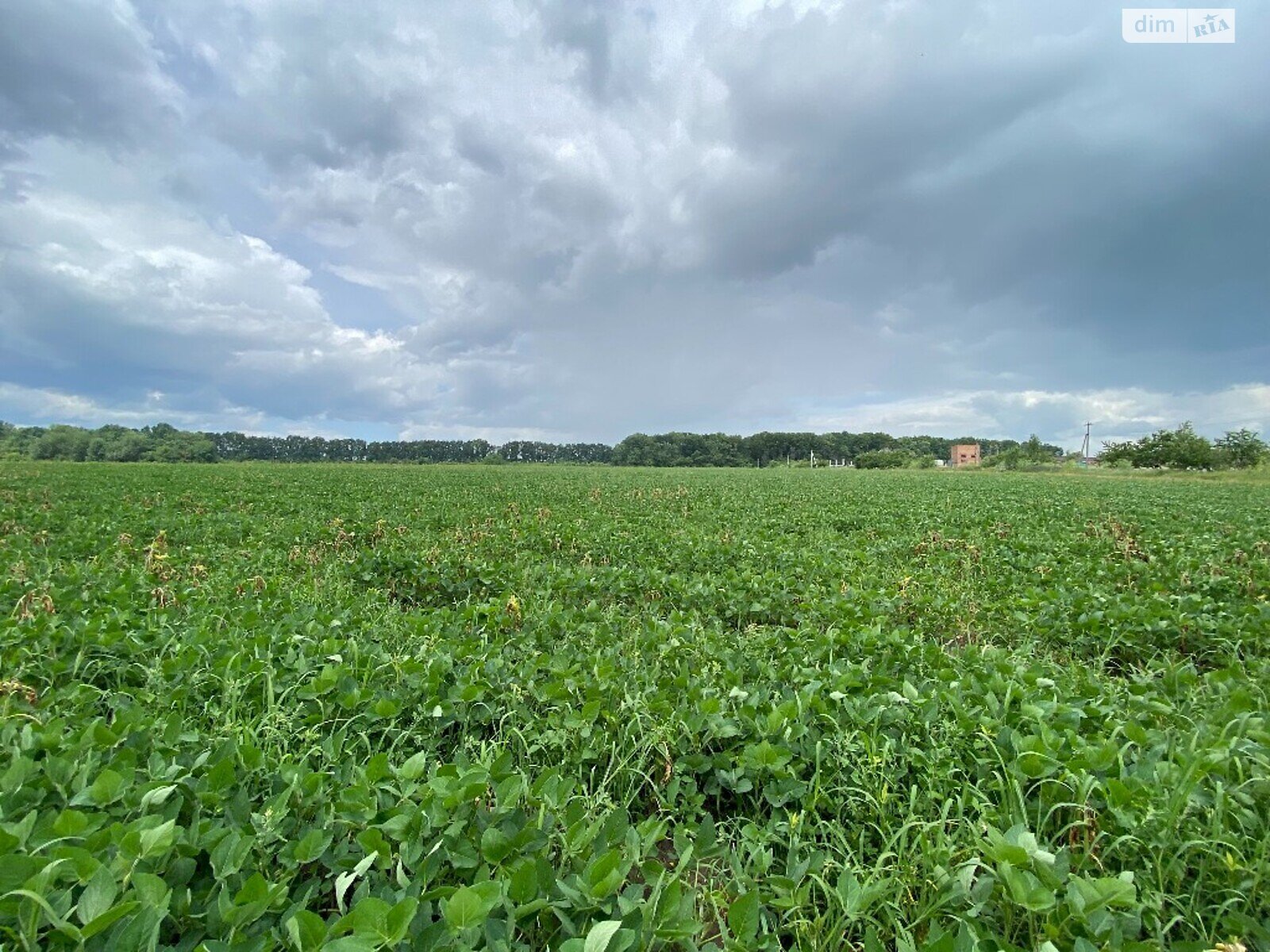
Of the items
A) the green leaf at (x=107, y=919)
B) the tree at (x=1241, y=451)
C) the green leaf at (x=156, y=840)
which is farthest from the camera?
the tree at (x=1241, y=451)

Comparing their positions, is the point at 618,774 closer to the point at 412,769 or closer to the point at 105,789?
the point at 412,769

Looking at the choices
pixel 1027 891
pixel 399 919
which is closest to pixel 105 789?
pixel 399 919

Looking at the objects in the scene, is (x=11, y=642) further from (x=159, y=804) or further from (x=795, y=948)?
(x=795, y=948)

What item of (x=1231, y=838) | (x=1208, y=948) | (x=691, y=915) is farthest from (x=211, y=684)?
(x=1231, y=838)

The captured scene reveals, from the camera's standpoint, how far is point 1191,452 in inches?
2685

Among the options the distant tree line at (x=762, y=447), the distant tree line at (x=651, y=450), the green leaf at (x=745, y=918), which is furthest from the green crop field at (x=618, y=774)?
the distant tree line at (x=762, y=447)

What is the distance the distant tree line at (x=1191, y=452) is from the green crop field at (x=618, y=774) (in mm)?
87394

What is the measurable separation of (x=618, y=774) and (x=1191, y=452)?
9451 cm

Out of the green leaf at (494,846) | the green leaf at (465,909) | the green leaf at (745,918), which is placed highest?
the green leaf at (465,909)

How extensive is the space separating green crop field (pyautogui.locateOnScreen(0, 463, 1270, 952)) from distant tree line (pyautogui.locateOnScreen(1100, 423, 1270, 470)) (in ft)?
287

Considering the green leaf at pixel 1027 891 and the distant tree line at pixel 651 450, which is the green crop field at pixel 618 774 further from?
the distant tree line at pixel 651 450

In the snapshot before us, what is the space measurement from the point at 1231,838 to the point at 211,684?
4.58 metres

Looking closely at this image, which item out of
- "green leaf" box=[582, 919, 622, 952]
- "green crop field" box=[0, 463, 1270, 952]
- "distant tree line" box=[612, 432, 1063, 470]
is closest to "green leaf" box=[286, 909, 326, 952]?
"green crop field" box=[0, 463, 1270, 952]

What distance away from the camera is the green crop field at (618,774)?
1.60 meters
